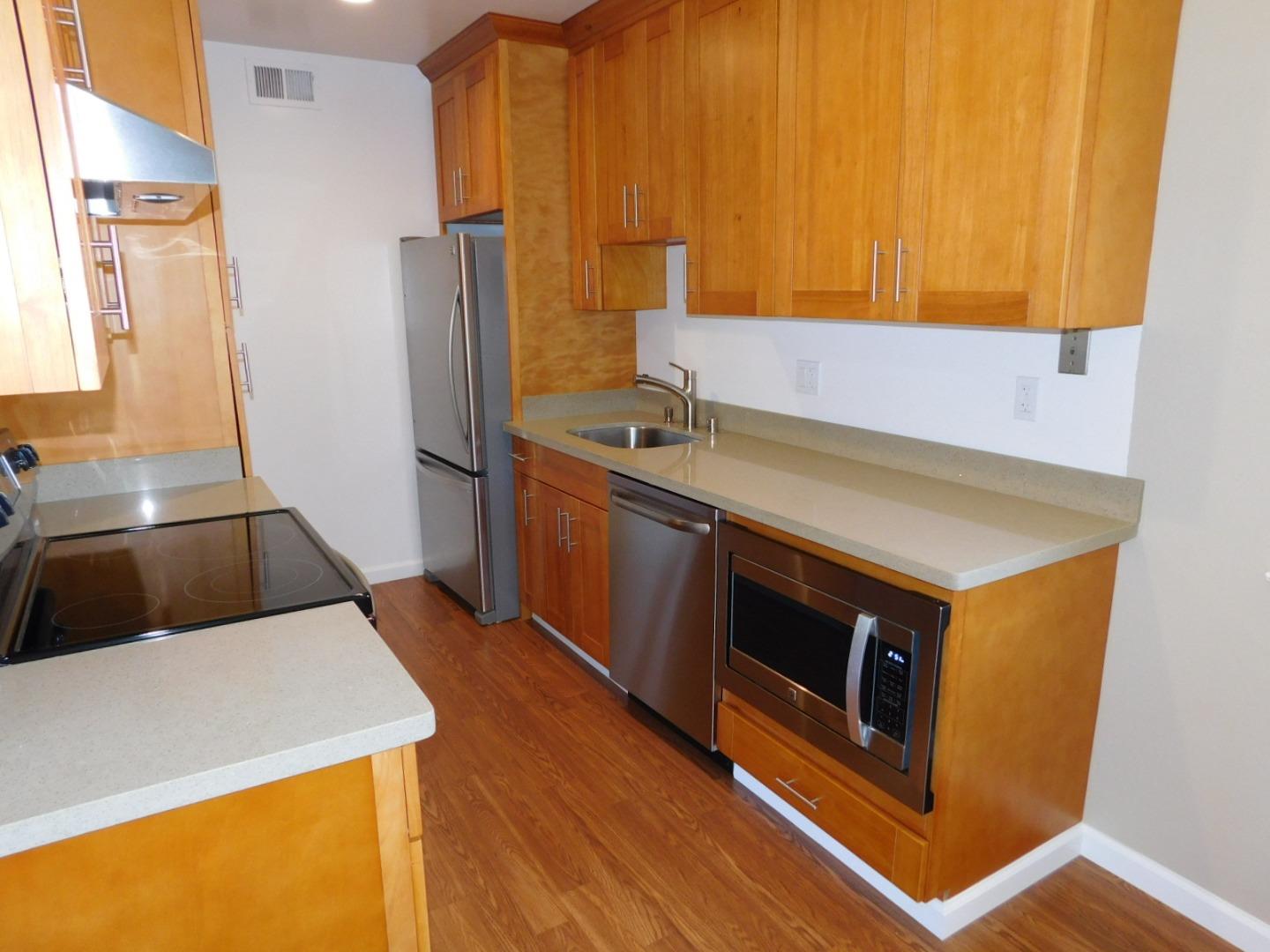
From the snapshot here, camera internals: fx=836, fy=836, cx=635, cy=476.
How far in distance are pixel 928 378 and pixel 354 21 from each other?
258cm

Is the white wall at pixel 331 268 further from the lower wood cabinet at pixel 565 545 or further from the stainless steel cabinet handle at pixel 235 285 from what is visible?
the lower wood cabinet at pixel 565 545

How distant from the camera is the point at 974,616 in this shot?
5.82 ft

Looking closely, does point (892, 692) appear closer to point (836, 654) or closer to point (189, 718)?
point (836, 654)

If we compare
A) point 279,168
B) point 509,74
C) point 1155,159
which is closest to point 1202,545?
point 1155,159

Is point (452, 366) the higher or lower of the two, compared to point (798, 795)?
higher

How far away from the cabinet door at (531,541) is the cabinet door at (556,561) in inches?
0.5

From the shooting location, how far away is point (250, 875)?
1127 millimetres

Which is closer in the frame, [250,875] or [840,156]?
[250,875]

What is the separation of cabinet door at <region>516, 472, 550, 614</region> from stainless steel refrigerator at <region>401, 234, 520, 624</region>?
6 centimetres

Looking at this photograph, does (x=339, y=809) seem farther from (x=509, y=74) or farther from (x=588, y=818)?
(x=509, y=74)

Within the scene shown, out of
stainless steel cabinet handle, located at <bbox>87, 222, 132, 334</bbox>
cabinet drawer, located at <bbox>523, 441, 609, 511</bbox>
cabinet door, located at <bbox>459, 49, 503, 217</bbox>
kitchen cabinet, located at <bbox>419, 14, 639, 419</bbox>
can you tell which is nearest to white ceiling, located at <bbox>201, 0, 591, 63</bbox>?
kitchen cabinet, located at <bbox>419, 14, 639, 419</bbox>

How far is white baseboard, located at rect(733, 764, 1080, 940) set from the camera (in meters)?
1.96

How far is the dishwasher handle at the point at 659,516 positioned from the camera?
8.04ft

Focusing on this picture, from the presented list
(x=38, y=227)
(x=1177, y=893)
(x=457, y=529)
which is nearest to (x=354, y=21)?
(x=457, y=529)
